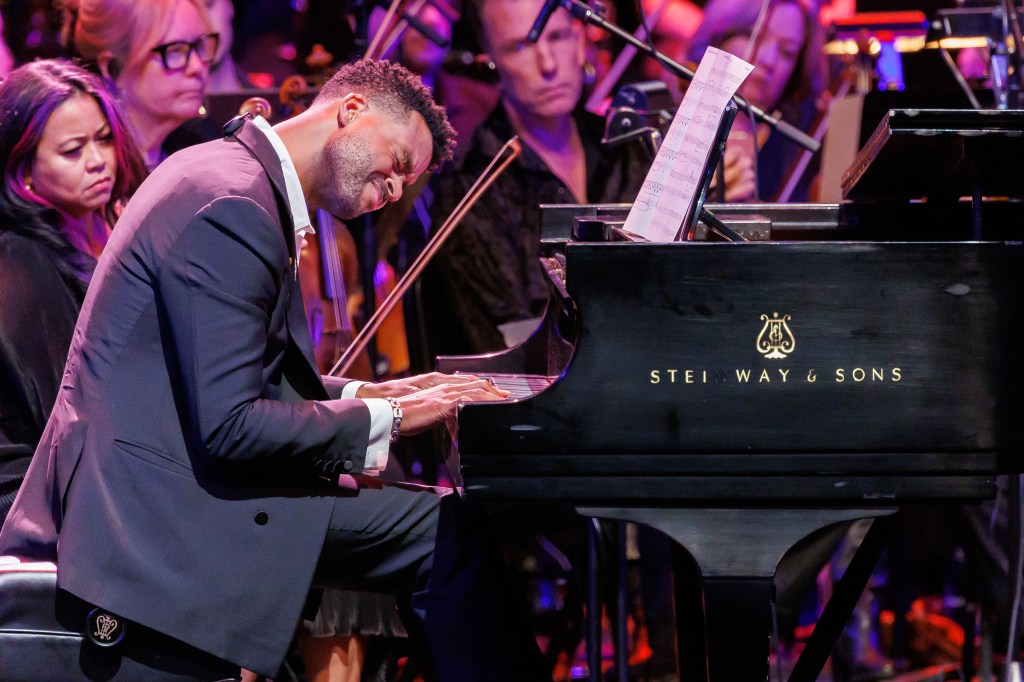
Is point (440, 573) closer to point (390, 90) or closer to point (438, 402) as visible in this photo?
point (438, 402)

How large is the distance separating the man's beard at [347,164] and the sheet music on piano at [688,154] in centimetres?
55

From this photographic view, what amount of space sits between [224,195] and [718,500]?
39.7 inches

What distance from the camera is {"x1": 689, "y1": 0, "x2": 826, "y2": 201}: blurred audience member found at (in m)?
4.22

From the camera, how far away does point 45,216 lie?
284 centimetres

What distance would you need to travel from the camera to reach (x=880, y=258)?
5.89 ft

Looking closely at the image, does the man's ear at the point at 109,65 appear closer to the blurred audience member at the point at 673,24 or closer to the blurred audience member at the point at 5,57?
the blurred audience member at the point at 5,57

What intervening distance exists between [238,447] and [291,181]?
0.58 meters

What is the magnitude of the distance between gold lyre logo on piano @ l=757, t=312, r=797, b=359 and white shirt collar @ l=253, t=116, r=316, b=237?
36.5 inches

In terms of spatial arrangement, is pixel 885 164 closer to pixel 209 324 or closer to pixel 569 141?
pixel 209 324

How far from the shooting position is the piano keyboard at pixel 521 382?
2.10 m

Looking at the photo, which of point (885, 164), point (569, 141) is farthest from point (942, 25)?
point (885, 164)

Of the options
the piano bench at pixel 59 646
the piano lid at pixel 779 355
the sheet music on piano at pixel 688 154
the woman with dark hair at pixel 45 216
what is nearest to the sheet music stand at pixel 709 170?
the sheet music on piano at pixel 688 154

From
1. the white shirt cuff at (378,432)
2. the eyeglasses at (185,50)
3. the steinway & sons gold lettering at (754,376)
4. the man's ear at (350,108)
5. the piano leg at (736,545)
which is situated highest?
the eyeglasses at (185,50)

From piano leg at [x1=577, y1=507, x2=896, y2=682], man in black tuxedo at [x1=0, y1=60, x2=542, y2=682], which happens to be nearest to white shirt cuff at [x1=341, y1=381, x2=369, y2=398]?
man in black tuxedo at [x1=0, y1=60, x2=542, y2=682]
